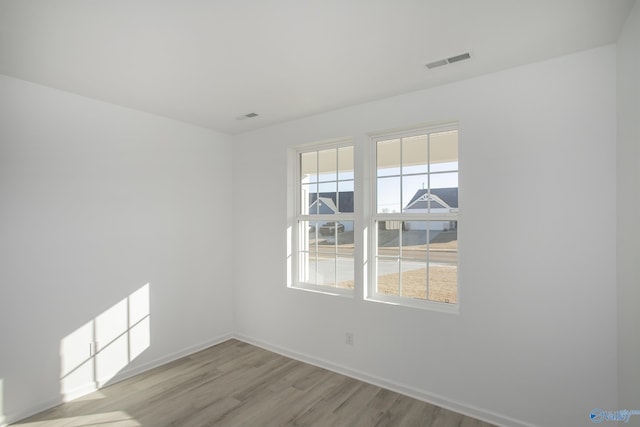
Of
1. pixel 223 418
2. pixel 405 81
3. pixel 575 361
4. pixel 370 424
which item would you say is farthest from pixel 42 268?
pixel 575 361

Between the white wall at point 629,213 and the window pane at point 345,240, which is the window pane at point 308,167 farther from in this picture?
the white wall at point 629,213

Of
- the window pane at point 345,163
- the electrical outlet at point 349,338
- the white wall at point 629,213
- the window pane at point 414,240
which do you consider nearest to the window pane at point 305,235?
the window pane at point 345,163

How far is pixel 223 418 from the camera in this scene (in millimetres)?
2637

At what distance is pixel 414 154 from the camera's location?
3125 mm

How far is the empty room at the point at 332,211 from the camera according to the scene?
200cm

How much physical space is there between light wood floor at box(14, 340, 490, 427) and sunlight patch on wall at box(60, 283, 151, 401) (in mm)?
153

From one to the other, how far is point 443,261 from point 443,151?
1.00 meters

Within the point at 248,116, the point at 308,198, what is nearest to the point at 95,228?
the point at 248,116

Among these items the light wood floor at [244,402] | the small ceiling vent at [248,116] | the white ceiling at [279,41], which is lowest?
the light wood floor at [244,402]

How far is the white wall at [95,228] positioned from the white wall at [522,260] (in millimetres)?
2020

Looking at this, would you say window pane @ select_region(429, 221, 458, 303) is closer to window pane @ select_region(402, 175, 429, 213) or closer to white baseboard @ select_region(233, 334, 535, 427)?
window pane @ select_region(402, 175, 429, 213)

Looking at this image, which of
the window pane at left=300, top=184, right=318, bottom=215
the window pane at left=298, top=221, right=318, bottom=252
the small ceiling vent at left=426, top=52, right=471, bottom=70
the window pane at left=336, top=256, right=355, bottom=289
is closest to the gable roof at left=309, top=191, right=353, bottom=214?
the window pane at left=300, top=184, right=318, bottom=215

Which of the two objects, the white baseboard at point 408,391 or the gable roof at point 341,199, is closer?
the white baseboard at point 408,391

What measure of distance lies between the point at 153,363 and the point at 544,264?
3870 millimetres
